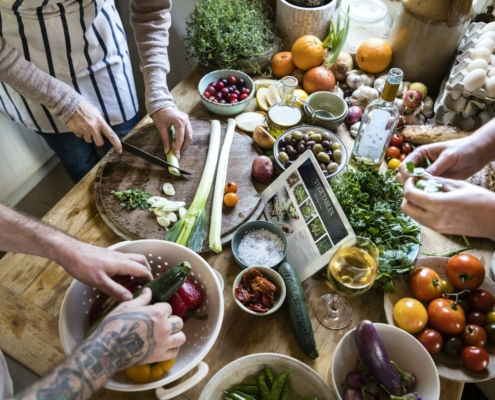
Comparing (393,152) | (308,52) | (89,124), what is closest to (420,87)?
(393,152)

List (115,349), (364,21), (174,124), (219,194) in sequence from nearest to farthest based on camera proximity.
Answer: (115,349) → (219,194) → (174,124) → (364,21)

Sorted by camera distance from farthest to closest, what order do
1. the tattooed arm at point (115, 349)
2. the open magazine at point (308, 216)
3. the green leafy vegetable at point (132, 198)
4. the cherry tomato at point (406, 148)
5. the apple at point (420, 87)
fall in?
the apple at point (420, 87) → the cherry tomato at point (406, 148) → the green leafy vegetable at point (132, 198) → the open magazine at point (308, 216) → the tattooed arm at point (115, 349)

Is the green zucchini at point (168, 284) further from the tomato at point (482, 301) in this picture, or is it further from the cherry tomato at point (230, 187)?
the tomato at point (482, 301)

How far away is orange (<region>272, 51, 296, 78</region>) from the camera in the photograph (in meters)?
1.75

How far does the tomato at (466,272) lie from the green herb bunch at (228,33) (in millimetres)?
1109

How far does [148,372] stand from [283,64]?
4.42 feet

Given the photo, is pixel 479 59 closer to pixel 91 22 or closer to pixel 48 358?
pixel 91 22

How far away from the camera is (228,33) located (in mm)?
1699

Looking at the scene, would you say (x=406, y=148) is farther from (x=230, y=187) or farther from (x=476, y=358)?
(x=476, y=358)

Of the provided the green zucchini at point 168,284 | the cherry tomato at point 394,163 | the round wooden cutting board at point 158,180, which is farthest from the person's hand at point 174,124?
the cherry tomato at point 394,163

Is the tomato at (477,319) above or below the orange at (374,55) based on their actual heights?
below

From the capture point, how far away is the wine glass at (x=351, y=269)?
39.4 inches

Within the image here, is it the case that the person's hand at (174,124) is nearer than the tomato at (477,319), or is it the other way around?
the tomato at (477,319)

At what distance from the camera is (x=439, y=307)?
1064 mm
